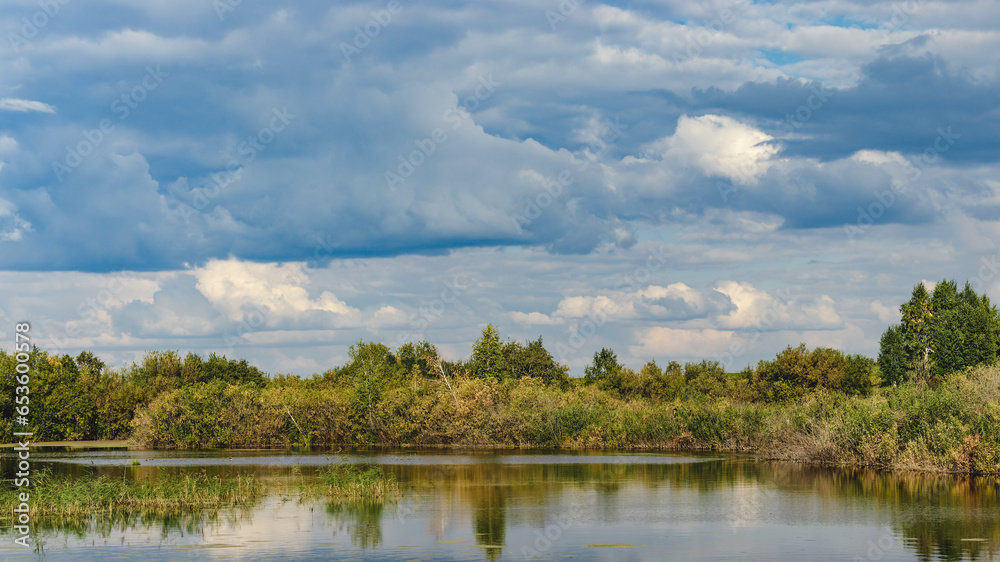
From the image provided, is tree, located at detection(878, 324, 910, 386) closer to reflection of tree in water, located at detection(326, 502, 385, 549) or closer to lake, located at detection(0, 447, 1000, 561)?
lake, located at detection(0, 447, 1000, 561)

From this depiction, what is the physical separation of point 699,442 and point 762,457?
799 cm

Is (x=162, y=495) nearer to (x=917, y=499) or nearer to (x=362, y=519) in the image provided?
(x=362, y=519)

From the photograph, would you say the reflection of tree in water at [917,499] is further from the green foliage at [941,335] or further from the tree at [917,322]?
the tree at [917,322]

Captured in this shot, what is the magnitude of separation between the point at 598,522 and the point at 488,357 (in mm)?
52540

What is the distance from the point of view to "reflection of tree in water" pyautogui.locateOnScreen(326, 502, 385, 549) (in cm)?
2538

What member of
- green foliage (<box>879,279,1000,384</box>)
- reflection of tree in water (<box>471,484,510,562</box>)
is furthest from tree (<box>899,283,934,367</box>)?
reflection of tree in water (<box>471,484,510,562</box>)

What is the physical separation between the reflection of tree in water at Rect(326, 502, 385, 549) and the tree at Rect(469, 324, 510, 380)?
46840 mm

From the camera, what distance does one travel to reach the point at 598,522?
28625mm

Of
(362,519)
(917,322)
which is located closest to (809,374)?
(917,322)

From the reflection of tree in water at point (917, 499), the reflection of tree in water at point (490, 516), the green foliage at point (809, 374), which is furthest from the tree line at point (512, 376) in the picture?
the reflection of tree in water at point (490, 516)

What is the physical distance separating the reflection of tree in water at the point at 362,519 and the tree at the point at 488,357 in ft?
154

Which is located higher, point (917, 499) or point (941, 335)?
point (941, 335)

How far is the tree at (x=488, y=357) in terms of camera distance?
265 feet

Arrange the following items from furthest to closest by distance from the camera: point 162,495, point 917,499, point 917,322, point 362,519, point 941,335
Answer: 1. point 917,322
2. point 941,335
3. point 162,495
4. point 917,499
5. point 362,519
